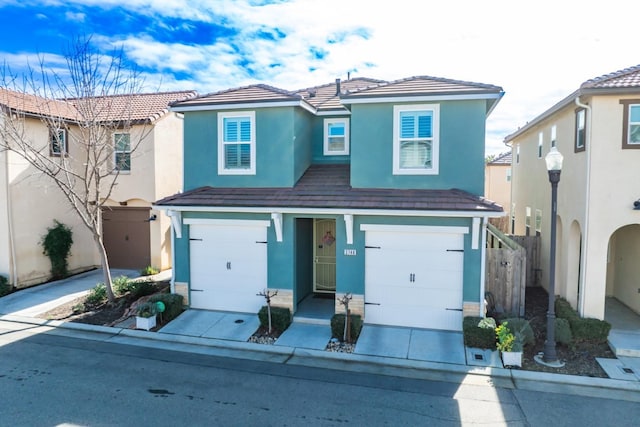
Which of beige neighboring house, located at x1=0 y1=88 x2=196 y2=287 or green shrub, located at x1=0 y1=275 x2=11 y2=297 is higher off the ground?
beige neighboring house, located at x1=0 y1=88 x2=196 y2=287

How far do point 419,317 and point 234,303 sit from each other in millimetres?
4972

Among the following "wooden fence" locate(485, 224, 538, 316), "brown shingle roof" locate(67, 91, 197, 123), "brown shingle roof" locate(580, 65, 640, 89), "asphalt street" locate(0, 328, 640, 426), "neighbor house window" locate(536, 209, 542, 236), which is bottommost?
"asphalt street" locate(0, 328, 640, 426)

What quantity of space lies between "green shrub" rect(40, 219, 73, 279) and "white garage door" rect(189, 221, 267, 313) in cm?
665

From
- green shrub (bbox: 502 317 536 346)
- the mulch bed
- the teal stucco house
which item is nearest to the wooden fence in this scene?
the mulch bed

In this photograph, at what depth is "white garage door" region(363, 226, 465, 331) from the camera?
32.7 feet

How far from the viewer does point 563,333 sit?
9.00m

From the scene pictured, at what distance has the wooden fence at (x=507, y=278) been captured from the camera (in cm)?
1073

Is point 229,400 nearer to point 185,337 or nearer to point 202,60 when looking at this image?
point 185,337

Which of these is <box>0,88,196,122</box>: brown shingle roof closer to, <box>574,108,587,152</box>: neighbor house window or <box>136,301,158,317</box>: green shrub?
<box>136,301,158,317</box>: green shrub

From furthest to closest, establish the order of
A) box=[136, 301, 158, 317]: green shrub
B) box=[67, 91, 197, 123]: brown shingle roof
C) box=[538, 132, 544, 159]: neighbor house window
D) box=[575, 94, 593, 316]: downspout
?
1. box=[67, 91, 197, 123]: brown shingle roof
2. box=[538, 132, 544, 159]: neighbor house window
3. box=[136, 301, 158, 317]: green shrub
4. box=[575, 94, 593, 316]: downspout

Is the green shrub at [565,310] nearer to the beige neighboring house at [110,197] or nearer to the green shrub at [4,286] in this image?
the beige neighboring house at [110,197]

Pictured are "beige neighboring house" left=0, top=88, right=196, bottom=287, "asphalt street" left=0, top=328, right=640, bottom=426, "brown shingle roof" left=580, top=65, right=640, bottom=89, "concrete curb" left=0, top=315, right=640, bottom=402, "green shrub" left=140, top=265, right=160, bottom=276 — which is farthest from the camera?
"green shrub" left=140, top=265, right=160, bottom=276

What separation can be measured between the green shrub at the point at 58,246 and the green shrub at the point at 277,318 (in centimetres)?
921

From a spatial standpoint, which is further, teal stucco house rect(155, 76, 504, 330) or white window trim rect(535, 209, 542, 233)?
white window trim rect(535, 209, 542, 233)
